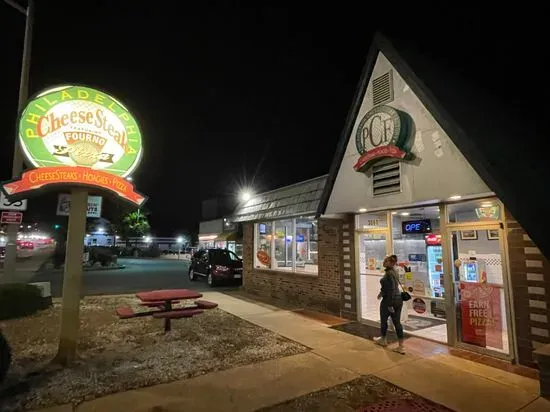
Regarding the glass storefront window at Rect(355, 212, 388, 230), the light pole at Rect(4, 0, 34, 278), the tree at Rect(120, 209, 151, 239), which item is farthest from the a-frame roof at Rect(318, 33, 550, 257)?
the tree at Rect(120, 209, 151, 239)

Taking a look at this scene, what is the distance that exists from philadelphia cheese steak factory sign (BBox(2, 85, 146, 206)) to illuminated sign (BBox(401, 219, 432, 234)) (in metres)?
6.22

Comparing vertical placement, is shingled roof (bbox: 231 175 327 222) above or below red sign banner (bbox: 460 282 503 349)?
above

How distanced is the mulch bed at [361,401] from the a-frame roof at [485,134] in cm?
273

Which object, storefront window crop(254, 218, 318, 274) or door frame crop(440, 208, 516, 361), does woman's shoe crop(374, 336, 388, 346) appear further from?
storefront window crop(254, 218, 318, 274)

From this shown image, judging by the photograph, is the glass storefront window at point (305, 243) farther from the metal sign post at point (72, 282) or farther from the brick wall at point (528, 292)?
the metal sign post at point (72, 282)

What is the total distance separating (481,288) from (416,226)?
2.43m

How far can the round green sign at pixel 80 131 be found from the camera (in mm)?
5719

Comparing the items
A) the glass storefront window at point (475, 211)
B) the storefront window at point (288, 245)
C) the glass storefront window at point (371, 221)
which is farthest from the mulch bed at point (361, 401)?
the storefront window at point (288, 245)

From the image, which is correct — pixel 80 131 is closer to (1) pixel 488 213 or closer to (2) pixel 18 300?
(2) pixel 18 300

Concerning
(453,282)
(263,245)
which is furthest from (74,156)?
(263,245)

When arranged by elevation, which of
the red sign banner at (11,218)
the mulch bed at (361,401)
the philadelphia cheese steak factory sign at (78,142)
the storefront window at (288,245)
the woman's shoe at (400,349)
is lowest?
the mulch bed at (361,401)

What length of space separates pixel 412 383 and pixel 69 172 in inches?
251

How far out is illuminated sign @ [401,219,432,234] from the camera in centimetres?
837

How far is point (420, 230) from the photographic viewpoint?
330 inches
